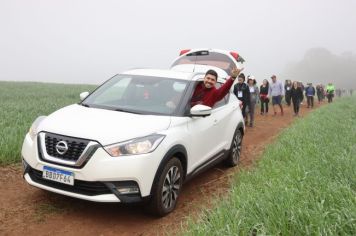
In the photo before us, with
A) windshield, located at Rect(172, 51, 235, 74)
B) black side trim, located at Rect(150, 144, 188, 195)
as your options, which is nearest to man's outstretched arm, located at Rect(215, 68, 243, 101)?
black side trim, located at Rect(150, 144, 188, 195)

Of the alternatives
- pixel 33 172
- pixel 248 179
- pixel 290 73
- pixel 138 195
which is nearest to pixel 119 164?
pixel 138 195

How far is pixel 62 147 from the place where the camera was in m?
4.38

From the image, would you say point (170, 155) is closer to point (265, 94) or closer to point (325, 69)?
point (265, 94)

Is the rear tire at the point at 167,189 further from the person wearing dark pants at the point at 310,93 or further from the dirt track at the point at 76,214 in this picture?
the person wearing dark pants at the point at 310,93

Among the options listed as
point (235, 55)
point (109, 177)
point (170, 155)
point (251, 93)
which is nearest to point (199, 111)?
point (170, 155)

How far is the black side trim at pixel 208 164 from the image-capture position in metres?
5.57

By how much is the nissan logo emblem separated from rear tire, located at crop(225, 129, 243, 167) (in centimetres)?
357

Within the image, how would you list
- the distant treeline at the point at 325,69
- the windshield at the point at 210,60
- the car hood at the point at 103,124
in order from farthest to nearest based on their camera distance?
the distant treeline at the point at 325,69, the windshield at the point at 210,60, the car hood at the point at 103,124

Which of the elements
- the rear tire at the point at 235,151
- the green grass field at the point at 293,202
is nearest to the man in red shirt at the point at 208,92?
the green grass field at the point at 293,202

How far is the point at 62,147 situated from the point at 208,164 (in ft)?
8.16

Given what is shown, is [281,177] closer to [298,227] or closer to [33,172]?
[298,227]

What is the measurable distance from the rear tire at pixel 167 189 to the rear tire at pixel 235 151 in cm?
225

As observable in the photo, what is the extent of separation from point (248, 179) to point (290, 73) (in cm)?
16363

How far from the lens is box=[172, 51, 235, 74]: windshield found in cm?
1262
